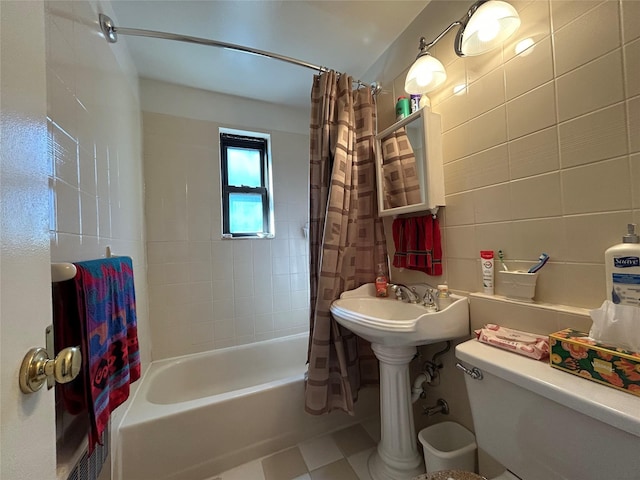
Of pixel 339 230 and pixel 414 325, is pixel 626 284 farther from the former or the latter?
pixel 339 230

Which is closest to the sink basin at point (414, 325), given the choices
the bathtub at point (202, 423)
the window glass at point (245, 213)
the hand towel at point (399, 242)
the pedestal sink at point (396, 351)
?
the pedestal sink at point (396, 351)

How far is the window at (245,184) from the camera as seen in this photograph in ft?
6.75

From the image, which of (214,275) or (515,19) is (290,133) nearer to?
(214,275)

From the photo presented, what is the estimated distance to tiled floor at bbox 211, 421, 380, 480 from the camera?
1.21 meters

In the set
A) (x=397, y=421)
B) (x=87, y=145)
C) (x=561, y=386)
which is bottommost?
(x=397, y=421)

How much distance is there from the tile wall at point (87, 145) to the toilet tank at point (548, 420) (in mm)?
1196

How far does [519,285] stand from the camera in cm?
89

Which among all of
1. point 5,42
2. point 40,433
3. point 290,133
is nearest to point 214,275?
point 290,133

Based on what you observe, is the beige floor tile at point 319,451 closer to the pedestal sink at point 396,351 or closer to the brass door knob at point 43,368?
the pedestal sink at point 396,351

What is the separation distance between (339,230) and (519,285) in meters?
0.77

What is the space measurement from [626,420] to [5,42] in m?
1.23

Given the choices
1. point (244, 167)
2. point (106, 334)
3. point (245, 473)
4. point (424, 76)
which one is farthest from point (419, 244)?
point (244, 167)

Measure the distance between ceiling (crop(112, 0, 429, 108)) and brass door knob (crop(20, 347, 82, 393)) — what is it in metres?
1.54

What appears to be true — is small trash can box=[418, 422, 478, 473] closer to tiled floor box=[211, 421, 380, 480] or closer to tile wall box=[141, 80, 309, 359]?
tiled floor box=[211, 421, 380, 480]
